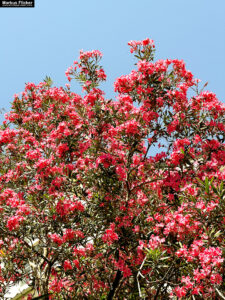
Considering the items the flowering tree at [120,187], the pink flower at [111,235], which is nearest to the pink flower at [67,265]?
the flowering tree at [120,187]

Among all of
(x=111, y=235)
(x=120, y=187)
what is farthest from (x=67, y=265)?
(x=120, y=187)

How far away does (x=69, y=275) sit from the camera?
5738 millimetres

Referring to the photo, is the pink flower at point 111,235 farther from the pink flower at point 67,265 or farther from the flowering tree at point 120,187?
the pink flower at point 67,265

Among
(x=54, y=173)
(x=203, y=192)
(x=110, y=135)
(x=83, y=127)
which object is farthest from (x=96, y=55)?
(x=203, y=192)

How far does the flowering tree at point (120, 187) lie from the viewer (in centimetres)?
465

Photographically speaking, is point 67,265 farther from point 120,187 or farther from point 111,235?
point 120,187

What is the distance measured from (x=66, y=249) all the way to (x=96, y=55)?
4.71 metres

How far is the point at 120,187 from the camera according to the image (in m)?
5.18

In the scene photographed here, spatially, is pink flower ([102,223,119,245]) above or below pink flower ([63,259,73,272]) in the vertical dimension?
above

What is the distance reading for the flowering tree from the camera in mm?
4652

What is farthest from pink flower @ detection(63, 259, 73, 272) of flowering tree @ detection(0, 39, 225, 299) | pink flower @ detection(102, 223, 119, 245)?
pink flower @ detection(102, 223, 119, 245)

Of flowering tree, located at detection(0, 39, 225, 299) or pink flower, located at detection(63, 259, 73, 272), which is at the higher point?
flowering tree, located at detection(0, 39, 225, 299)

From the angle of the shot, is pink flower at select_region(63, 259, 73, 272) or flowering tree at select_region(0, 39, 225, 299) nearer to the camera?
flowering tree at select_region(0, 39, 225, 299)

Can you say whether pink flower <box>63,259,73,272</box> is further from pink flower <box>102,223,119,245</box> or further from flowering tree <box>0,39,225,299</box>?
pink flower <box>102,223,119,245</box>
